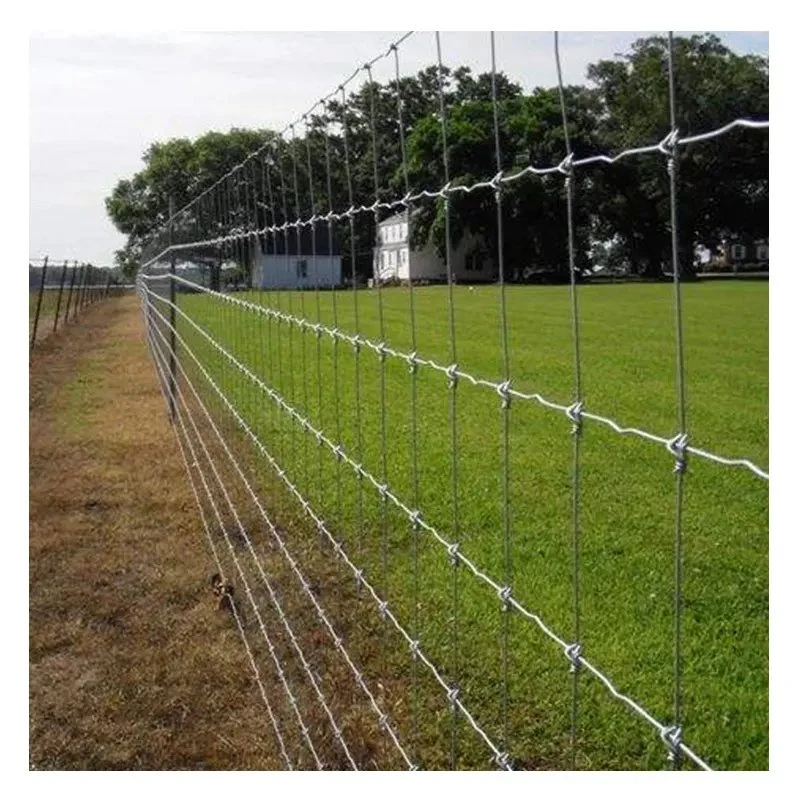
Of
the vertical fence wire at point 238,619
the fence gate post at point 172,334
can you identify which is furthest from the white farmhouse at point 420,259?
the fence gate post at point 172,334

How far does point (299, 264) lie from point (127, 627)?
3.98ft

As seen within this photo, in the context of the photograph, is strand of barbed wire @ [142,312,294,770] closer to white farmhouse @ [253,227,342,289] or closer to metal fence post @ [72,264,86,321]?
white farmhouse @ [253,227,342,289]

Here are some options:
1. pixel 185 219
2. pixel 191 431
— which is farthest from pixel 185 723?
pixel 185 219

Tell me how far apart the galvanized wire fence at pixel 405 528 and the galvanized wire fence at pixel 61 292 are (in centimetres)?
497

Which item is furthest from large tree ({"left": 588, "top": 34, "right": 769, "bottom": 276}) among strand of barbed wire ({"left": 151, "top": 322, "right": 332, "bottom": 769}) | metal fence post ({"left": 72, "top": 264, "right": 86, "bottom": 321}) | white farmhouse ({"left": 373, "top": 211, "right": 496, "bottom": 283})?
metal fence post ({"left": 72, "top": 264, "right": 86, "bottom": 321})

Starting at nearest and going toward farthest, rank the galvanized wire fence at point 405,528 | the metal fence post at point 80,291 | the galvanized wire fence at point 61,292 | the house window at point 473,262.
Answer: the galvanized wire fence at point 405,528 → the house window at point 473,262 → the galvanized wire fence at point 61,292 → the metal fence post at point 80,291

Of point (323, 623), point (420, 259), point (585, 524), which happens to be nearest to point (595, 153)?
point (420, 259)

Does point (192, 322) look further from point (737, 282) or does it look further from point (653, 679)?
point (737, 282)

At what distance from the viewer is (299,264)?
3262 millimetres

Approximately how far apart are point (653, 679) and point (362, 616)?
33.1 inches

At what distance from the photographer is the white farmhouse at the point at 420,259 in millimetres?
2059

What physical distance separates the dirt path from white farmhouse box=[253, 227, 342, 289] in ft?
3.40

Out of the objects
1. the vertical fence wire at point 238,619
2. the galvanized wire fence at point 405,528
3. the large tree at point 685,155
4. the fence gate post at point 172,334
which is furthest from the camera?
the fence gate post at point 172,334

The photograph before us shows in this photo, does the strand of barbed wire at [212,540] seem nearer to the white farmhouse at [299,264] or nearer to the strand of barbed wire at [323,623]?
the strand of barbed wire at [323,623]
